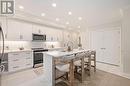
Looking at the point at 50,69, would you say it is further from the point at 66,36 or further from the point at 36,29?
the point at 66,36

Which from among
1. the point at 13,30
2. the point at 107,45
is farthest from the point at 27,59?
the point at 107,45

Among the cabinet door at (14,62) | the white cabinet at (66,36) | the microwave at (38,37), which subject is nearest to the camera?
the cabinet door at (14,62)

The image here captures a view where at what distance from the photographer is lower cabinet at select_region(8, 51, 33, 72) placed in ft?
12.2

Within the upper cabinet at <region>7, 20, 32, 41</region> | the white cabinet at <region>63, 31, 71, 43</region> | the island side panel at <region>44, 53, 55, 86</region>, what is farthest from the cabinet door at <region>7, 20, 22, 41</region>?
the white cabinet at <region>63, 31, 71, 43</region>

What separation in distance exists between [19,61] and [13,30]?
1.42m

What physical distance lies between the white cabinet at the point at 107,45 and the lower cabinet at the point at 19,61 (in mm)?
4447

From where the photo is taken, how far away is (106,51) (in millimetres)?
5836

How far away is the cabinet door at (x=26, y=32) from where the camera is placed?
4.40 metres

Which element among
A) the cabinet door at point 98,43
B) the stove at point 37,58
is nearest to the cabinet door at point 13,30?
the stove at point 37,58

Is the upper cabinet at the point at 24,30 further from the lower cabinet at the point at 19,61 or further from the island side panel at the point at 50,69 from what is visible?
the island side panel at the point at 50,69

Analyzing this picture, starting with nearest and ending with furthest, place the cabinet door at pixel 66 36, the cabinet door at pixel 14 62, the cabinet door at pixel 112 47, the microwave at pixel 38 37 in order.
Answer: the cabinet door at pixel 14 62 < the microwave at pixel 38 37 < the cabinet door at pixel 112 47 < the cabinet door at pixel 66 36

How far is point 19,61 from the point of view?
4.00m

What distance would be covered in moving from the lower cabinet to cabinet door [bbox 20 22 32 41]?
0.78 meters

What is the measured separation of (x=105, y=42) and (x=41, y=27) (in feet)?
13.7
